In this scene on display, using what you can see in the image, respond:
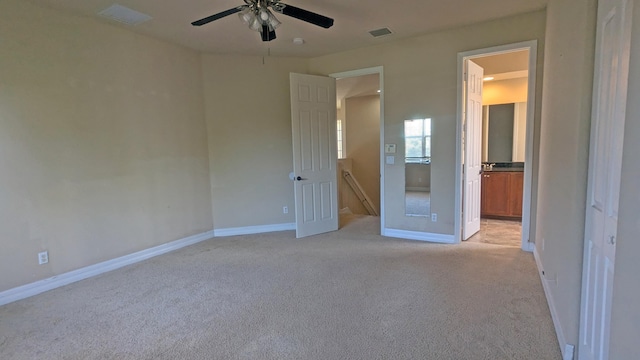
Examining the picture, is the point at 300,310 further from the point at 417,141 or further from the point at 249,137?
the point at 249,137

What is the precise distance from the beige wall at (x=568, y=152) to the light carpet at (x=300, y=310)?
14.8 inches

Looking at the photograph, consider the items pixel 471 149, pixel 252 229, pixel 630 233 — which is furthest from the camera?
pixel 252 229

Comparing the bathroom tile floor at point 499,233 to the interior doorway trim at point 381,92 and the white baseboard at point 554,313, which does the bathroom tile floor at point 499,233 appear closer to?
the white baseboard at point 554,313

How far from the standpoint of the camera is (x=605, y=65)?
4.73 feet

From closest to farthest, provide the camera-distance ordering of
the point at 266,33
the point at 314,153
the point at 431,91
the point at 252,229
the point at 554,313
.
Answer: the point at 554,313
the point at 266,33
the point at 431,91
the point at 314,153
the point at 252,229

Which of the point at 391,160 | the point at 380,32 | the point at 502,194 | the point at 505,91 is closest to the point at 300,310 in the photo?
the point at 391,160

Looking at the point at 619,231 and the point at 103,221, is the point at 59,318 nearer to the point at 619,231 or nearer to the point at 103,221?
the point at 103,221

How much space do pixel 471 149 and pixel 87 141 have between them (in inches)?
179

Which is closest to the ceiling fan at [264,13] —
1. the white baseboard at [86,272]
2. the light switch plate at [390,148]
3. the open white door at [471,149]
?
the light switch plate at [390,148]

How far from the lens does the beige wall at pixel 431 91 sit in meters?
3.78

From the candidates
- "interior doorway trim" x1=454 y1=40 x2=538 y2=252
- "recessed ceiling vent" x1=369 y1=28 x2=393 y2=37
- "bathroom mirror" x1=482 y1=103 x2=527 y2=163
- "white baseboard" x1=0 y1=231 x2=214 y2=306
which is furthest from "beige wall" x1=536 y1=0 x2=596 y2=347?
"white baseboard" x1=0 y1=231 x2=214 y2=306

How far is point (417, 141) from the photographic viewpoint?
4.22 meters

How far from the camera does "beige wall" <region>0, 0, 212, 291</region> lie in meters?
2.80

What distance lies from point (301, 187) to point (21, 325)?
3097 mm
